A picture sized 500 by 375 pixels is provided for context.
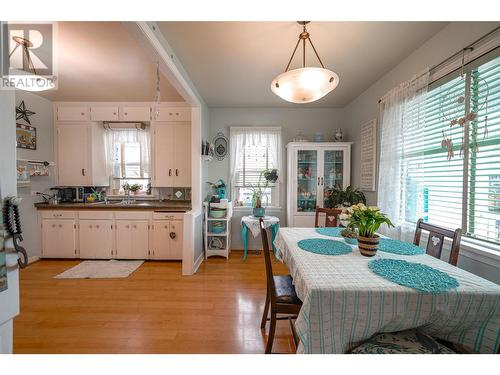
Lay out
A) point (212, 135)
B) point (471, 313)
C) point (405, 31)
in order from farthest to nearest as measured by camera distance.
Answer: point (212, 135), point (405, 31), point (471, 313)

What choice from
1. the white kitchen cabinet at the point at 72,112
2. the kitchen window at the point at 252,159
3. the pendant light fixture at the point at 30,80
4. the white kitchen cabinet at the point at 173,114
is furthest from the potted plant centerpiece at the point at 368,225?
the white kitchen cabinet at the point at 72,112

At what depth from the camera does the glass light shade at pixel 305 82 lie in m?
1.37

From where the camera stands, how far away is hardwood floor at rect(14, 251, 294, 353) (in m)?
1.55

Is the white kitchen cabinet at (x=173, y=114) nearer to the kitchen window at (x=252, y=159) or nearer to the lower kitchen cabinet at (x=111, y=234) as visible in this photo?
the kitchen window at (x=252, y=159)

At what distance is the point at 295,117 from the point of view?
3.60m

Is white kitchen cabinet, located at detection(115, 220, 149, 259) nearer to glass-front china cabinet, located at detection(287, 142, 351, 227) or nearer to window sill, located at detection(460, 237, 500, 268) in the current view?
glass-front china cabinet, located at detection(287, 142, 351, 227)

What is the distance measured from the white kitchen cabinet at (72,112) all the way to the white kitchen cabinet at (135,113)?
22.5 inches

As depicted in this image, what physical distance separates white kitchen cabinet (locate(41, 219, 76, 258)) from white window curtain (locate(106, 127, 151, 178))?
3.40ft

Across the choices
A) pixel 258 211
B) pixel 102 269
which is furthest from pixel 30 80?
pixel 258 211

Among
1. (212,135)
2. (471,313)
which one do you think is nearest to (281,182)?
(212,135)

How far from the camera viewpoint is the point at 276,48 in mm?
1946

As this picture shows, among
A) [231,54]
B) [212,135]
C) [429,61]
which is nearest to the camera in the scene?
[429,61]

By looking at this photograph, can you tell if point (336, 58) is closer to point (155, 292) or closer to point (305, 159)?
point (305, 159)

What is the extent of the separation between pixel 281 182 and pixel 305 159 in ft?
1.87
